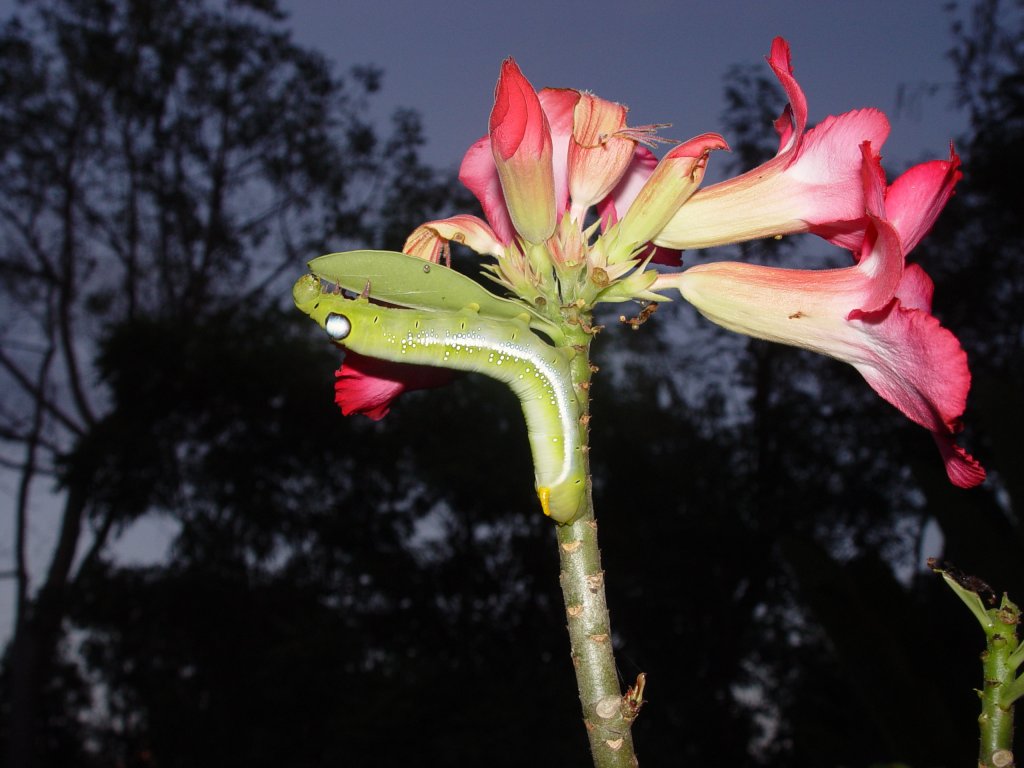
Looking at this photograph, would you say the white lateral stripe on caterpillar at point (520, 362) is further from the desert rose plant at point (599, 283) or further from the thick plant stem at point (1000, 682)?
the thick plant stem at point (1000, 682)

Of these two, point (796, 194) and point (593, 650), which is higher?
point (796, 194)

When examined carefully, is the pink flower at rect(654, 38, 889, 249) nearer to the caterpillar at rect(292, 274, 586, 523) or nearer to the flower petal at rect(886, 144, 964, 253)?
the flower petal at rect(886, 144, 964, 253)

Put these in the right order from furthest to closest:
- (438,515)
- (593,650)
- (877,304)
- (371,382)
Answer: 1. (438,515)
2. (371,382)
3. (877,304)
4. (593,650)

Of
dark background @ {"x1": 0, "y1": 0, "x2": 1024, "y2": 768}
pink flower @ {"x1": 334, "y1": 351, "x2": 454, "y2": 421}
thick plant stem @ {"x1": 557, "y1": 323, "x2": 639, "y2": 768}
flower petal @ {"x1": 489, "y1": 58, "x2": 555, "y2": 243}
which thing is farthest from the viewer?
dark background @ {"x1": 0, "y1": 0, "x2": 1024, "y2": 768}

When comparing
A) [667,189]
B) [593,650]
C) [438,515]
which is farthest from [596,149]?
[438,515]

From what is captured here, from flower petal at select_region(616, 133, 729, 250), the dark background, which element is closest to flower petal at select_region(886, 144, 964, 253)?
flower petal at select_region(616, 133, 729, 250)

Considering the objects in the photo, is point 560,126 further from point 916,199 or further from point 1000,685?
point 1000,685
